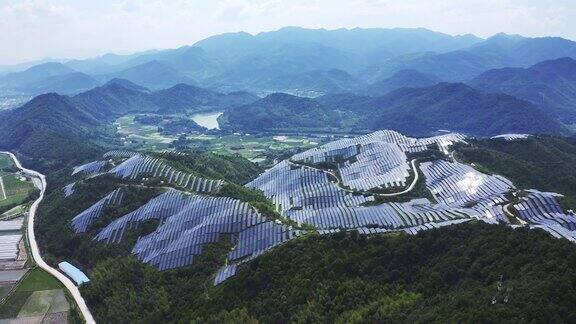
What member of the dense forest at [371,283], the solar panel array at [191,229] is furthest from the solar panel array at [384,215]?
the dense forest at [371,283]

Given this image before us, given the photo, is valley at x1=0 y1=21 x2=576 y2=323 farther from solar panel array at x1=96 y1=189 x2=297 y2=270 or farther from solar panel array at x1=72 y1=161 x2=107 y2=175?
solar panel array at x1=72 y1=161 x2=107 y2=175

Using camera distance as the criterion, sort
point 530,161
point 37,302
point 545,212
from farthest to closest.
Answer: point 530,161, point 545,212, point 37,302

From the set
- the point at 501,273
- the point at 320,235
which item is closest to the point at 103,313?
the point at 320,235

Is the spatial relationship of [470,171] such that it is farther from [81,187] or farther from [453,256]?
[81,187]

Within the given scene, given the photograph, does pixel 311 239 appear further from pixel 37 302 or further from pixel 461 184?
pixel 461 184

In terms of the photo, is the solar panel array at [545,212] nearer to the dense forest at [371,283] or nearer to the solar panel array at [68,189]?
the dense forest at [371,283]

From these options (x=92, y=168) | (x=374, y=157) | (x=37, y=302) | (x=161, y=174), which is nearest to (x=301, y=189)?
(x=374, y=157)

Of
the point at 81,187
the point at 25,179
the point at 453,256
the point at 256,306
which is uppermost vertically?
the point at 453,256
